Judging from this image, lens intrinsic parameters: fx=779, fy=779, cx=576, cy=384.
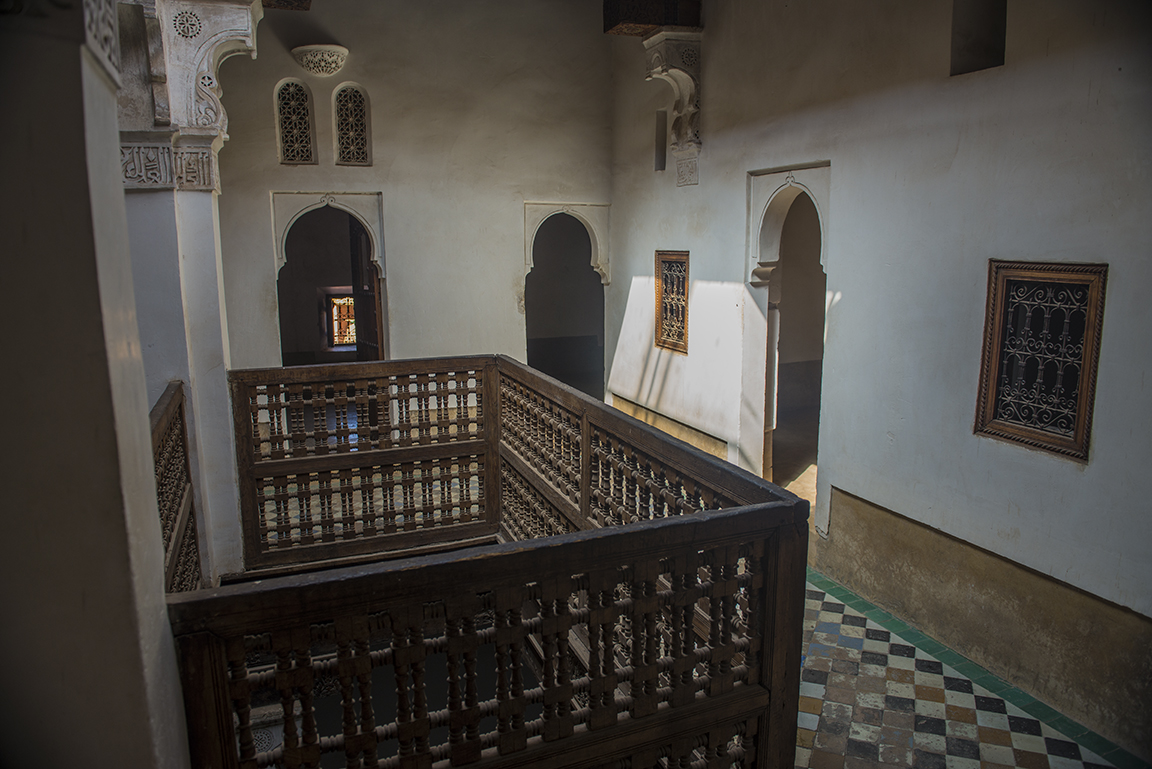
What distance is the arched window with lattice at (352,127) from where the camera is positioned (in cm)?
803

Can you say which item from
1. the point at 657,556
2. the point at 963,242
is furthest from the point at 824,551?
the point at 657,556

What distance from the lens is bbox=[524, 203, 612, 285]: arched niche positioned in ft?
29.7

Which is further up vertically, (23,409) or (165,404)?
(23,409)

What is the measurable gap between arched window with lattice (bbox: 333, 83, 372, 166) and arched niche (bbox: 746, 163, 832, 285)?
4.06 m

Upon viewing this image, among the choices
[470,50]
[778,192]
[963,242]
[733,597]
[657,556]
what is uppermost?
[470,50]

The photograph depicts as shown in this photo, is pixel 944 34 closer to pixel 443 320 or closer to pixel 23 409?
pixel 23 409

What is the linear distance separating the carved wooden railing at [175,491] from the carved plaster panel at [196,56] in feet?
5.25

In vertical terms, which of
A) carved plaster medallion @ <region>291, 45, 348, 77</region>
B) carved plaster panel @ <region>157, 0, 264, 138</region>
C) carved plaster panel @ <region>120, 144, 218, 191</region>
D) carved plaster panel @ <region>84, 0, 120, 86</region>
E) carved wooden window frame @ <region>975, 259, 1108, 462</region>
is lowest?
carved wooden window frame @ <region>975, 259, 1108, 462</region>

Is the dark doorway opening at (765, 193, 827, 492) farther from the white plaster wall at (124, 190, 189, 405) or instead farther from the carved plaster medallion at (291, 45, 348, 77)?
the white plaster wall at (124, 190, 189, 405)

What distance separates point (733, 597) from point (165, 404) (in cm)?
267

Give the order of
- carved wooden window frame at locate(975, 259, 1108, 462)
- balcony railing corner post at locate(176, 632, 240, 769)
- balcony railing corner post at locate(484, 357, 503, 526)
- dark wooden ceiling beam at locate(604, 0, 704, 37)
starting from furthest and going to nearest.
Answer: dark wooden ceiling beam at locate(604, 0, 704, 37) < balcony railing corner post at locate(484, 357, 503, 526) < carved wooden window frame at locate(975, 259, 1108, 462) < balcony railing corner post at locate(176, 632, 240, 769)

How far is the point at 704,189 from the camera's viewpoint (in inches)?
290

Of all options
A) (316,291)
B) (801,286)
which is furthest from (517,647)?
(316,291)

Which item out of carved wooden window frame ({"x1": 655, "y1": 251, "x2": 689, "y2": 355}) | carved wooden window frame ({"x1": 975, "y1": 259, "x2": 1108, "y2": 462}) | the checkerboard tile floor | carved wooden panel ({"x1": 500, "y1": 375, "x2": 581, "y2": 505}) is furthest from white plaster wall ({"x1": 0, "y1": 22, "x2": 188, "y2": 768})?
carved wooden window frame ({"x1": 655, "y1": 251, "x2": 689, "y2": 355})
